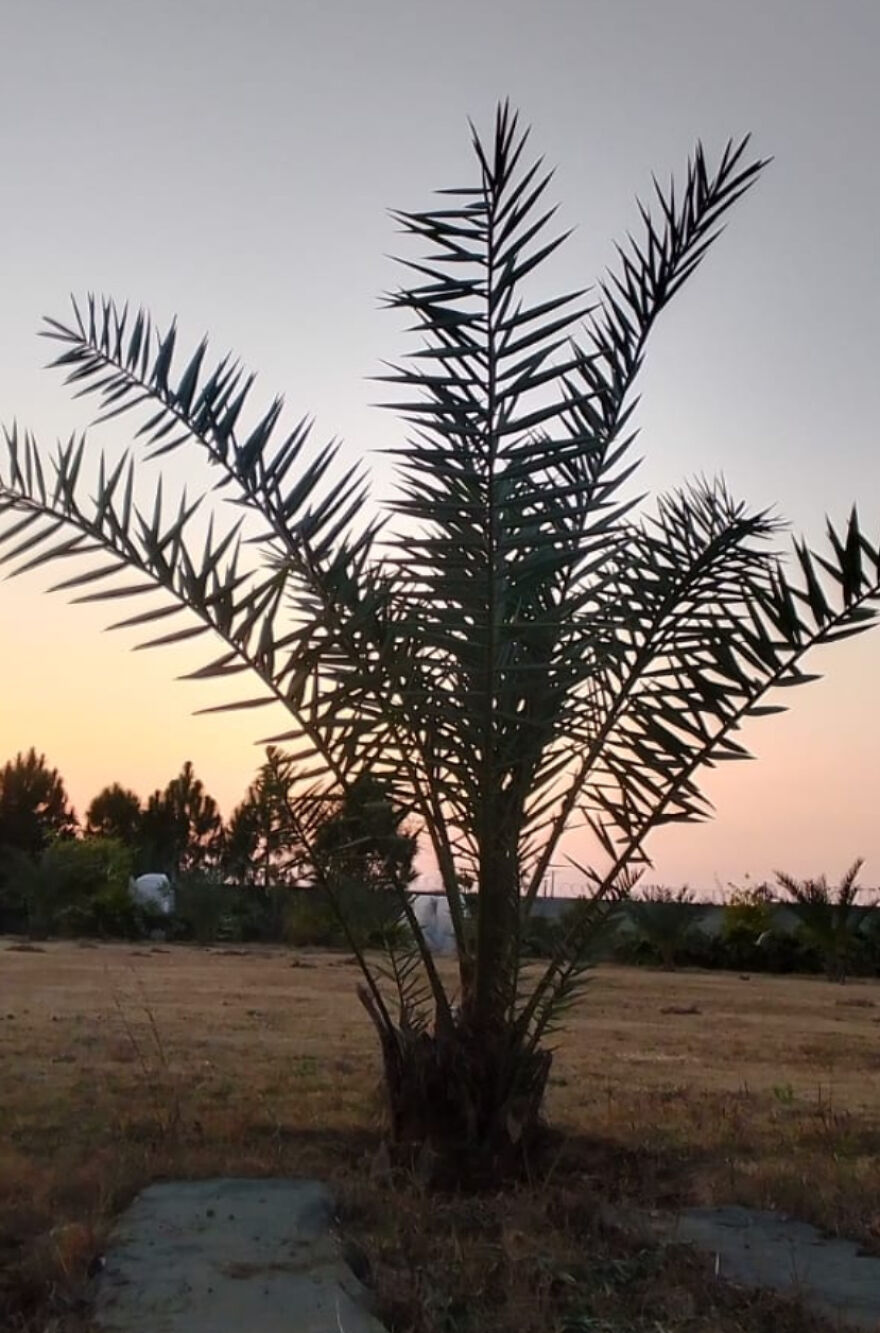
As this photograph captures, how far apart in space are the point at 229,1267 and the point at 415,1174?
132cm

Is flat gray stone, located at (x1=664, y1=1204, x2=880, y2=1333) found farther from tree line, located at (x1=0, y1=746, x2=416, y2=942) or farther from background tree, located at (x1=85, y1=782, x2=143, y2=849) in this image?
background tree, located at (x1=85, y1=782, x2=143, y2=849)

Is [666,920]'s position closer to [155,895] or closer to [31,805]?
[155,895]

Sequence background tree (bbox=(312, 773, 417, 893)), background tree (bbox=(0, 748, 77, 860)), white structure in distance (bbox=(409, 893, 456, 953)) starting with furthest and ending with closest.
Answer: background tree (bbox=(0, 748, 77, 860)), white structure in distance (bbox=(409, 893, 456, 953)), background tree (bbox=(312, 773, 417, 893))

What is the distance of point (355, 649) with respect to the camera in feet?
17.2

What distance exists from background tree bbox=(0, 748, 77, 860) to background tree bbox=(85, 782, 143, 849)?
1602 millimetres

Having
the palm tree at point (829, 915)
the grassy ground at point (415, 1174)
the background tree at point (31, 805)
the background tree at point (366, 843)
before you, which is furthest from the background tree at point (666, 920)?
the background tree at point (31, 805)

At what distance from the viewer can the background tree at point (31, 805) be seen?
52500mm

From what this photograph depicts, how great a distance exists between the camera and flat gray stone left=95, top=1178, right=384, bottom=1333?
3.12 metres


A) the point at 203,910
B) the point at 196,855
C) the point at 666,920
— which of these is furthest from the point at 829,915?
the point at 196,855

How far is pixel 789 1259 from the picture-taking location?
398 cm

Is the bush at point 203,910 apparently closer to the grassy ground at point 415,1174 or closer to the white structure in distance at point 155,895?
the white structure in distance at point 155,895

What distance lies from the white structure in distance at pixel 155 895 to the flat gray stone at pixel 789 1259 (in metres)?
29.3

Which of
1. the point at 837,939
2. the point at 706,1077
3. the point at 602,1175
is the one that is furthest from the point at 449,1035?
the point at 837,939

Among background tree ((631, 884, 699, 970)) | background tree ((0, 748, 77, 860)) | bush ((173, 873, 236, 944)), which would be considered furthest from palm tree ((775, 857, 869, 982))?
background tree ((0, 748, 77, 860))
